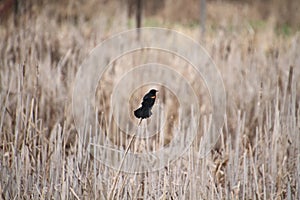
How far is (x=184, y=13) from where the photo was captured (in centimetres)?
984

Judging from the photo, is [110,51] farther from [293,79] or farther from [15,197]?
[15,197]

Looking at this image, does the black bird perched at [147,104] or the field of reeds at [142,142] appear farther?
the field of reeds at [142,142]

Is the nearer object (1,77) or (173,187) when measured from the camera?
(173,187)

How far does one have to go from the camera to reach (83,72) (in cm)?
238

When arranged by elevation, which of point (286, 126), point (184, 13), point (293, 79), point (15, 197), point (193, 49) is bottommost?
point (15, 197)

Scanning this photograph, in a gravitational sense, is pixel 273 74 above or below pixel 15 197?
above

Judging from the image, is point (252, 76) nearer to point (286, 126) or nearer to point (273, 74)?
point (273, 74)

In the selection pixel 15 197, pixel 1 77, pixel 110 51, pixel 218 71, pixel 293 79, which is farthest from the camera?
pixel 110 51

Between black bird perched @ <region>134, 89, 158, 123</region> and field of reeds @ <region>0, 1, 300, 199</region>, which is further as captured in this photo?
field of reeds @ <region>0, 1, 300, 199</region>

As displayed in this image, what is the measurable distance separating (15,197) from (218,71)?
1608 millimetres

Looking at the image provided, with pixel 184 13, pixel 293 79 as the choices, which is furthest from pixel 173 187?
pixel 184 13

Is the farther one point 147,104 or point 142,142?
point 142,142

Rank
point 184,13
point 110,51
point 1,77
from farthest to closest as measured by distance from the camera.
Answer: point 184,13 → point 110,51 → point 1,77

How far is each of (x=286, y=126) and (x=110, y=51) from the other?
156cm
